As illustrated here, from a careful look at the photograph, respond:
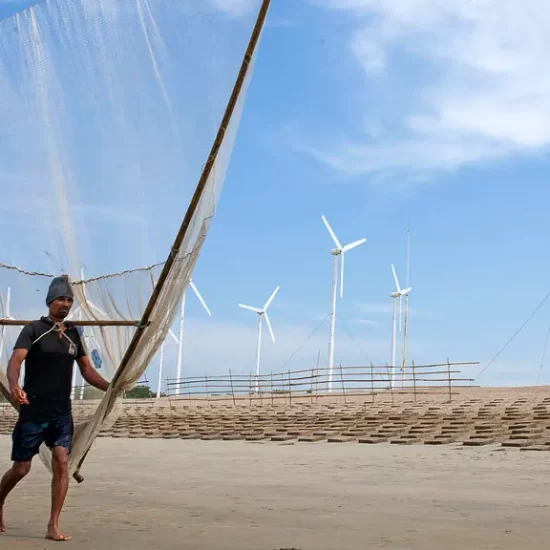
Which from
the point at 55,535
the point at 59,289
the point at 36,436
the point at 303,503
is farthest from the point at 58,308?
the point at 303,503

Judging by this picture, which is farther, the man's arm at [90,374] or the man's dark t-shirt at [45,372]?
the man's arm at [90,374]

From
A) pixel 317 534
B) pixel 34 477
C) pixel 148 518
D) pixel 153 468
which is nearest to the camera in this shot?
pixel 317 534

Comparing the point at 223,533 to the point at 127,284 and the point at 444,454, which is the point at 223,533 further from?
the point at 444,454

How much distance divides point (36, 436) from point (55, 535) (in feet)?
2.03

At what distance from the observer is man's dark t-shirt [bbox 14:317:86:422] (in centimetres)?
548

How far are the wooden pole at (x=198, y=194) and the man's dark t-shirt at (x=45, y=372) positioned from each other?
0.87 metres

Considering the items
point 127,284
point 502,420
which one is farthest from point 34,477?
point 502,420

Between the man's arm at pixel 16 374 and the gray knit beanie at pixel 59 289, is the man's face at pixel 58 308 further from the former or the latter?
the man's arm at pixel 16 374

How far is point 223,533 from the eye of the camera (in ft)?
17.8

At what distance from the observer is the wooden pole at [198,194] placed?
6242 millimetres

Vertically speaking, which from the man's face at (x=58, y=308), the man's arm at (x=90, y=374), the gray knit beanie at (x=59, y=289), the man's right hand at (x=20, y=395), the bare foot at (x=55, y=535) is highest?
the gray knit beanie at (x=59, y=289)

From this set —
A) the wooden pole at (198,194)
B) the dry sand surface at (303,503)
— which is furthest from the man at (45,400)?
the wooden pole at (198,194)

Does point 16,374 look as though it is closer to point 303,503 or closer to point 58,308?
point 58,308

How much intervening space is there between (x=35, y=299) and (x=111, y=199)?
1.08m
